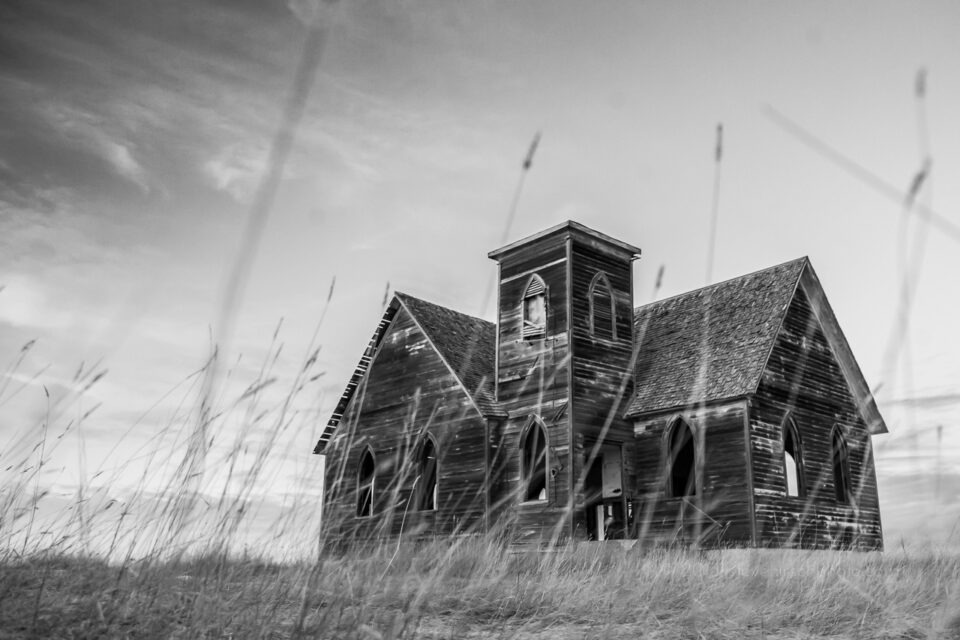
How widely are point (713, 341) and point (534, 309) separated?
478cm

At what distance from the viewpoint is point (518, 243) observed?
21.1 m

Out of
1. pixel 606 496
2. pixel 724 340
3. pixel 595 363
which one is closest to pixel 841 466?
→ pixel 724 340

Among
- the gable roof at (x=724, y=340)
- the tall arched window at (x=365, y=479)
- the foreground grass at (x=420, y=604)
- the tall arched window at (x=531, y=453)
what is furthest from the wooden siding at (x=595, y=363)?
the foreground grass at (x=420, y=604)

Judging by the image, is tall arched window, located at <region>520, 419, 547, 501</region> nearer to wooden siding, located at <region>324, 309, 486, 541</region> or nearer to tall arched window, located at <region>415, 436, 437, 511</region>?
wooden siding, located at <region>324, 309, 486, 541</region>

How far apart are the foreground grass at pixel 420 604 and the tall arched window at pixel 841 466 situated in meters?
12.2

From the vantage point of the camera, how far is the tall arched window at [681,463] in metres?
18.7

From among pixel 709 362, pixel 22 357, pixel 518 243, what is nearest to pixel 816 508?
pixel 709 362

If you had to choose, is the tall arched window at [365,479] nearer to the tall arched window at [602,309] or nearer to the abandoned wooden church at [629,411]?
the abandoned wooden church at [629,411]

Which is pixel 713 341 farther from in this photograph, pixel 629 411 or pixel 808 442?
pixel 808 442

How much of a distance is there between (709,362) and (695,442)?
2592 millimetres

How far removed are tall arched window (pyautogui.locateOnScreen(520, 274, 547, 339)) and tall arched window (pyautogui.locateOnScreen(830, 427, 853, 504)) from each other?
845cm

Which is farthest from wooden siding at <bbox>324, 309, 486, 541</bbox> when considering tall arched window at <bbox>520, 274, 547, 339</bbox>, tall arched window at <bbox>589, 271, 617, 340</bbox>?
tall arched window at <bbox>589, 271, 617, 340</bbox>

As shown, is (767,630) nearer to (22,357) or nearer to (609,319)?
(22,357)

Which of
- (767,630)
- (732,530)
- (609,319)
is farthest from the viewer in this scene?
(609,319)
